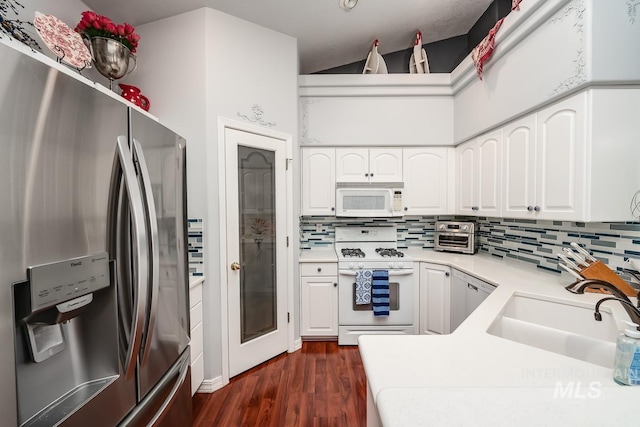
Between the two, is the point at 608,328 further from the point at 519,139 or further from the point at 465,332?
the point at 519,139

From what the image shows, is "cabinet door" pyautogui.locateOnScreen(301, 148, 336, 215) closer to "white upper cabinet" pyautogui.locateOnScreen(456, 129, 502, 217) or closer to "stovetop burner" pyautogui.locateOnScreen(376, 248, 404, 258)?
"stovetop burner" pyautogui.locateOnScreen(376, 248, 404, 258)

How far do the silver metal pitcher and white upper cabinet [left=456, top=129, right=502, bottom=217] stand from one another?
266cm

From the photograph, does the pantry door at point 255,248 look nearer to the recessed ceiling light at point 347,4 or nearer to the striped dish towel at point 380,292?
the striped dish towel at point 380,292

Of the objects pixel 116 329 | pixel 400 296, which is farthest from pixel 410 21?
pixel 116 329

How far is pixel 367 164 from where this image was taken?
293cm

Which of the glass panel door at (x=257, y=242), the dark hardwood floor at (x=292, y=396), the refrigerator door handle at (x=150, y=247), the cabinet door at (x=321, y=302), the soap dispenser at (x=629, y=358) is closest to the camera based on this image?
the soap dispenser at (x=629, y=358)

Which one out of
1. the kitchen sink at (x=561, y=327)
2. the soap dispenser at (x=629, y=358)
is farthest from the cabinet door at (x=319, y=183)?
the soap dispenser at (x=629, y=358)

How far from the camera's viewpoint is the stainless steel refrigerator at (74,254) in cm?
59

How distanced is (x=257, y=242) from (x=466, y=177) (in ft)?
7.08

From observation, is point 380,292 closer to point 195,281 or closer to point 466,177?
point 466,177

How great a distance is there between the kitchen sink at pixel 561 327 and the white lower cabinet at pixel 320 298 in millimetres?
1491

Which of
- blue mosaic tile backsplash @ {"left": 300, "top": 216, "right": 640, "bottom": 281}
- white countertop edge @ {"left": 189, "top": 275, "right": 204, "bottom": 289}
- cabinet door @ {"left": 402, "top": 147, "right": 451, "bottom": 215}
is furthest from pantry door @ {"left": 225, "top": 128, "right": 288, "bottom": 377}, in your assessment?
cabinet door @ {"left": 402, "top": 147, "right": 451, "bottom": 215}

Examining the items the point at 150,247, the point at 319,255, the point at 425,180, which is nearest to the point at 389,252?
the point at 319,255

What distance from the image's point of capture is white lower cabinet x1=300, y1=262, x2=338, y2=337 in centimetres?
264
